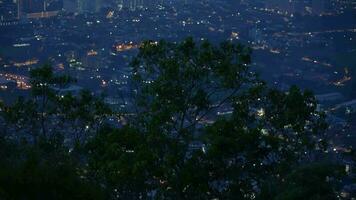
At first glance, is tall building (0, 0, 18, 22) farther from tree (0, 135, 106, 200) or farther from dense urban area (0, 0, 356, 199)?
tree (0, 135, 106, 200)

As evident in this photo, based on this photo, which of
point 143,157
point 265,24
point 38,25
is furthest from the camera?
point 265,24

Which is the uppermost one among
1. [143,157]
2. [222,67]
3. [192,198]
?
[222,67]

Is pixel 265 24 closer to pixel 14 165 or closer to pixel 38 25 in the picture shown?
pixel 38 25

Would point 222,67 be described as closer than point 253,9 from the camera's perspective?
Yes

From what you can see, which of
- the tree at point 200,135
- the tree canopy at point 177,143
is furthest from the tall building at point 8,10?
the tree at point 200,135

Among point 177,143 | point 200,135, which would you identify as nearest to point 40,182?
point 177,143

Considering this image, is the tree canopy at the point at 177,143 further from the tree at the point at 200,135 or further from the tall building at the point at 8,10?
the tall building at the point at 8,10

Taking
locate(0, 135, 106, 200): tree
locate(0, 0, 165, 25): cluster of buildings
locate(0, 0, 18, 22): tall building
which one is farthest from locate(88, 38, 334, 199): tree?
locate(0, 0, 18, 22): tall building

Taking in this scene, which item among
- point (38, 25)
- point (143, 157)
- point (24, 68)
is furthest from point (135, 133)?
point (38, 25)

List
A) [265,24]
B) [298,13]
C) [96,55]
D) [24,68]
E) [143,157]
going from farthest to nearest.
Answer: [298,13] < [265,24] < [96,55] < [24,68] < [143,157]

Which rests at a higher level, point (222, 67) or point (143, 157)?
point (222, 67)
